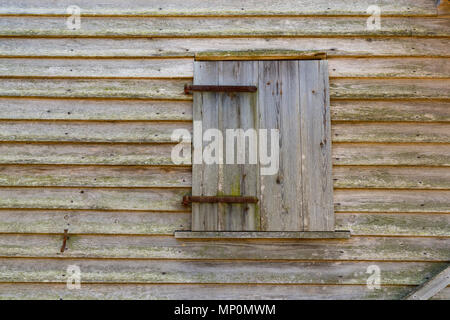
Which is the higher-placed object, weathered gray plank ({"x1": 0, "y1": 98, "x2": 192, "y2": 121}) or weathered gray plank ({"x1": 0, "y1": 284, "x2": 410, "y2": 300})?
weathered gray plank ({"x1": 0, "y1": 98, "x2": 192, "y2": 121})

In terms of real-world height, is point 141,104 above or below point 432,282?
above

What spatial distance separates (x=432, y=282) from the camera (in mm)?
3086

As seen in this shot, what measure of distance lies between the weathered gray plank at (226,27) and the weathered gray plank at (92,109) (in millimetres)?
590

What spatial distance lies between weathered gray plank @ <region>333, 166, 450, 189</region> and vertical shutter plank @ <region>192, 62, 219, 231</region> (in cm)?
100

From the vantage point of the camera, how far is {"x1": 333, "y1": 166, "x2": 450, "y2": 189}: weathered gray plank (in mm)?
3207

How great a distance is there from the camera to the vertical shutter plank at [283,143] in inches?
124

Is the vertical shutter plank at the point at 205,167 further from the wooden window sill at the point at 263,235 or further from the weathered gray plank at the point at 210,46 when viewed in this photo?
the weathered gray plank at the point at 210,46

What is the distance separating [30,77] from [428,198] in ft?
11.3

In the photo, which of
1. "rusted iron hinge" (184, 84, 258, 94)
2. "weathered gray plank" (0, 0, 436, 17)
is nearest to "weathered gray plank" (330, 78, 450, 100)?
"weathered gray plank" (0, 0, 436, 17)

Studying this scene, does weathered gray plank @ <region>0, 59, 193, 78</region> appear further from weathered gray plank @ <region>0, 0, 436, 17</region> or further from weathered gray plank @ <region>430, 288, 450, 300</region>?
weathered gray plank @ <region>430, 288, 450, 300</region>
